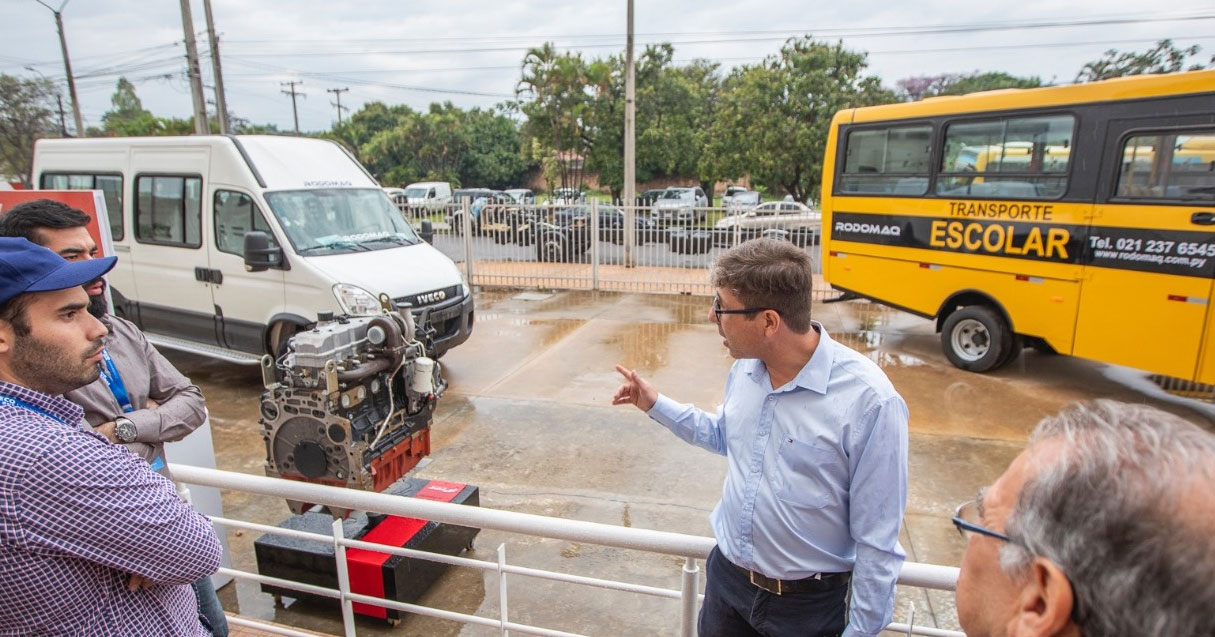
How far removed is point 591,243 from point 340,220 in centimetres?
645

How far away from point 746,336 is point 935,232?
6395 mm

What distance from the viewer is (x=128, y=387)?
7.98 feet

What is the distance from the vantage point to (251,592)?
11.7 ft

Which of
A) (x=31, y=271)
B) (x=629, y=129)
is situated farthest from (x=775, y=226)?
(x=31, y=271)

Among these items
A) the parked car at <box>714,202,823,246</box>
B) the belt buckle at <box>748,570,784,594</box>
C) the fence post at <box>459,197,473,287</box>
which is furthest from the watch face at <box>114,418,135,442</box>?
the fence post at <box>459,197,473,287</box>

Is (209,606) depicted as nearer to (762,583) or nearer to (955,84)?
(762,583)

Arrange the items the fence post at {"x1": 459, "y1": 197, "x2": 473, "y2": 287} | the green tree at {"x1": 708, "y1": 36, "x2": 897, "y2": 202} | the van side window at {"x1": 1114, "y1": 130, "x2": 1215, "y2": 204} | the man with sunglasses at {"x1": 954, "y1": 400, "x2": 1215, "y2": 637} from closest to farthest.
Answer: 1. the man with sunglasses at {"x1": 954, "y1": 400, "x2": 1215, "y2": 637}
2. the van side window at {"x1": 1114, "y1": 130, "x2": 1215, "y2": 204}
3. the fence post at {"x1": 459, "y1": 197, "x2": 473, "y2": 287}
4. the green tree at {"x1": 708, "y1": 36, "x2": 897, "y2": 202}

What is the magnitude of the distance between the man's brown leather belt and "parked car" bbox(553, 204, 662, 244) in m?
10.2

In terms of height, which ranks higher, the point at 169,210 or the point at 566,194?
the point at 566,194

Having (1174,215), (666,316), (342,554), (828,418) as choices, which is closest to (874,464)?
(828,418)

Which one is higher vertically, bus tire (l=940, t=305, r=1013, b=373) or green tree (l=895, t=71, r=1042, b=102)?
green tree (l=895, t=71, r=1042, b=102)

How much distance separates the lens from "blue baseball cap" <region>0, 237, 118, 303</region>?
4.53 ft

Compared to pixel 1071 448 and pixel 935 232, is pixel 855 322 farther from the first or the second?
pixel 1071 448

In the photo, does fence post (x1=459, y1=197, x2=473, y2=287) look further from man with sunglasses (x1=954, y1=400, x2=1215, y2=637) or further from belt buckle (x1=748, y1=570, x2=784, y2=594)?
man with sunglasses (x1=954, y1=400, x2=1215, y2=637)
